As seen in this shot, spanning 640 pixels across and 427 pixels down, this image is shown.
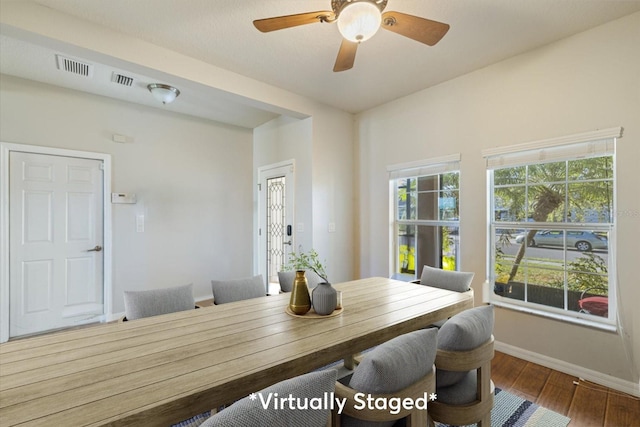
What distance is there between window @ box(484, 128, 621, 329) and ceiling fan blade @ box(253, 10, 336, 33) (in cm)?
200

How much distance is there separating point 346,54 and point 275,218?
9.39 ft

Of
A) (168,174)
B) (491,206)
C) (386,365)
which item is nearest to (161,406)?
(386,365)

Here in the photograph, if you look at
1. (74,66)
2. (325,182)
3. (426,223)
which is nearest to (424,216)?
(426,223)

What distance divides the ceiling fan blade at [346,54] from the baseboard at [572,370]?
283cm

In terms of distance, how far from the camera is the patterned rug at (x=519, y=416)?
1.83m

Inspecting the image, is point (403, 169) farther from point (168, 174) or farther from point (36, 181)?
point (36, 181)

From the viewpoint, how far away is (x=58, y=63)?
282 centimetres

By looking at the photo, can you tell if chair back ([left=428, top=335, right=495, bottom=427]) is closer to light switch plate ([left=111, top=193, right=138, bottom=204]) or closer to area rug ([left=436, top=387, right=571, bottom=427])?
area rug ([left=436, top=387, right=571, bottom=427])

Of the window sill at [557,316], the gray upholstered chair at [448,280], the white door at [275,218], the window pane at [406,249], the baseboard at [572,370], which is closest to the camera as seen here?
the baseboard at [572,370]

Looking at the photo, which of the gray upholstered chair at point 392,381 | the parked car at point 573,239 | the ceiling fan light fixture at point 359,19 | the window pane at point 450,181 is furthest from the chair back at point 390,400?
the window pane at point 450,181

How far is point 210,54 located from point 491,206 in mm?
3011

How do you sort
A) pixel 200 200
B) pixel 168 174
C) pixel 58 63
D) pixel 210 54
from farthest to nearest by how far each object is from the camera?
pixel 200 200
pixel 168 174
pixel 58 63
pixel 210 54

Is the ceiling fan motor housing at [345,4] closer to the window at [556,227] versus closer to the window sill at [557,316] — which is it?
the window at [556,227]

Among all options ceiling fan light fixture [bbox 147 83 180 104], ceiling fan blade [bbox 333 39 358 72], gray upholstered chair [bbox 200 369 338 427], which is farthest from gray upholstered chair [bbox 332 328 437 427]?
ceiling fan light fixture [bbox 147 83 180 104]
